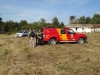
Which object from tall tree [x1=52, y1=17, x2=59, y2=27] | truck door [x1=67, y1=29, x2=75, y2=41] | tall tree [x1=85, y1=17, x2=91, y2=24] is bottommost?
truck door [x1=67, y1=29, x2=75, y2=41]

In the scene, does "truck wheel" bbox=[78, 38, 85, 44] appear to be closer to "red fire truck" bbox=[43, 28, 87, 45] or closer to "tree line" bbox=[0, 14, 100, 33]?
"red fire truck" bbox=[43, 28, 87, 45]

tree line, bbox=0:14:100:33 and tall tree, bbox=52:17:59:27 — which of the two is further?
tall tree, bbox=52:17:59:27

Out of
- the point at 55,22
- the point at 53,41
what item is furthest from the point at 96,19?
the point at 53,41

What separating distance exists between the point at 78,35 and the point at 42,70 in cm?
1217

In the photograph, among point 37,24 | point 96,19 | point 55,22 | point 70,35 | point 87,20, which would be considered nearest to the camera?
point 70,35

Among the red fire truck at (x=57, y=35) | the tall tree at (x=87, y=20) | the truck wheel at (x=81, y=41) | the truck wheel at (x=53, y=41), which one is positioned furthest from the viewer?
the tall tree at (x=87, y=20)

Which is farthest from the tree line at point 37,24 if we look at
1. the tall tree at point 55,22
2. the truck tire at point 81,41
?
the truck tire at point 81,41

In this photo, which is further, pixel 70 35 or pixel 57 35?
pixel 70 35

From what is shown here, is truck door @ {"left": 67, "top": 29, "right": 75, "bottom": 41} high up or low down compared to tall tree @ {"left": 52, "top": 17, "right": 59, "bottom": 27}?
down

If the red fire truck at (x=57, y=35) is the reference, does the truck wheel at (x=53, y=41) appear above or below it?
below

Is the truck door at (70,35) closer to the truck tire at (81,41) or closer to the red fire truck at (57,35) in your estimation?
the red fire truck at (57,35)

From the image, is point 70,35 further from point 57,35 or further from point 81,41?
point 81,41

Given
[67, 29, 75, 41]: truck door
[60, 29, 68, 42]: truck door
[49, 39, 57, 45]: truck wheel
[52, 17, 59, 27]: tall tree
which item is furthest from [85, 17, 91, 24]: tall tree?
[49, 39, 57, 45]: truck wheel

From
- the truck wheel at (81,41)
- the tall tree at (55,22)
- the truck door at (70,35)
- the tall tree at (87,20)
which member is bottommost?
the truck wheel at (81,41)
